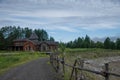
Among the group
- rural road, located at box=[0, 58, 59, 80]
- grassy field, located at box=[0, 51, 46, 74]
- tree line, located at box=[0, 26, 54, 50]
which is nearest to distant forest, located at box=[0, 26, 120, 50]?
tree line, located at box=[0, 26, 54, 50]

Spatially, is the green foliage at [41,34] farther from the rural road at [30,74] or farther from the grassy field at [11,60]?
the rural road at [30,74]

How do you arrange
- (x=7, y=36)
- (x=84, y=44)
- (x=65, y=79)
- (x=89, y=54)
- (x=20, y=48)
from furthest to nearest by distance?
(x=84, y=44)
(x=7, y=36)
(x=20, y=48)
(x=89, y=54)
(x=65, y=79)

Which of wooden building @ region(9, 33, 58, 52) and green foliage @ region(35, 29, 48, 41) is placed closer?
wooden building @ region(9, 33, 58, 52)

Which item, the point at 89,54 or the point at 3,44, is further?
the point at 3,44

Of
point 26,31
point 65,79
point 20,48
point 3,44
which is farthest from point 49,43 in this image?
point 65,79

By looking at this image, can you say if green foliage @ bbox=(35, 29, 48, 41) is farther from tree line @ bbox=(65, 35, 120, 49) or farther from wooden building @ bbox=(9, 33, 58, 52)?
wooden building @ bbox=(9, 33, 58, 52)

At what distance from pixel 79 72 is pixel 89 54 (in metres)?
60.1

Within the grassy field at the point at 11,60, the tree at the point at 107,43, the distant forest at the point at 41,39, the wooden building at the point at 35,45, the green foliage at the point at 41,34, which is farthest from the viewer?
the green foliage at the point at 41,34

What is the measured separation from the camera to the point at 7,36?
97.8m

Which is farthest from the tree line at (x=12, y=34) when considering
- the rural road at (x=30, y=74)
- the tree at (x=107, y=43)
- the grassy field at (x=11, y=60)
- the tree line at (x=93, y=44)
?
the rural road at (x=30, y=74)

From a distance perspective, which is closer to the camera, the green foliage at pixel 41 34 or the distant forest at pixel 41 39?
the distant forest at pixel 41 39

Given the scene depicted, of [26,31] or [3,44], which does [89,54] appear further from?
[26,31]

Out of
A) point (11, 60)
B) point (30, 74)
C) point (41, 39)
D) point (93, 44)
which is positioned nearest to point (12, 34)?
point (41, 39)

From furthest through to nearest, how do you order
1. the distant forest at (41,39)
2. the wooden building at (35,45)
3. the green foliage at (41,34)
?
the green foliage at (41,34), the distant forest at (41,39), the wooden building at (35,45)
